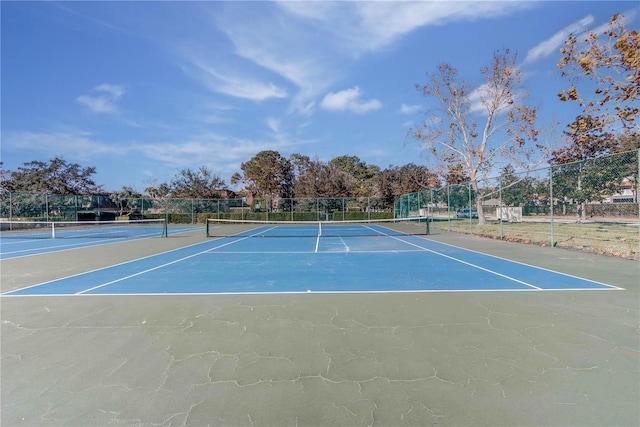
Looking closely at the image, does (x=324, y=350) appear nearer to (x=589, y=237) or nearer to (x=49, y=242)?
(x=589, y=237)

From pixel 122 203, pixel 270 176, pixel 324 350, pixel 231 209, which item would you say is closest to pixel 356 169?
pixel 270 176

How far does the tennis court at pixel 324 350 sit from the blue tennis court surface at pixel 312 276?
3.3 inches

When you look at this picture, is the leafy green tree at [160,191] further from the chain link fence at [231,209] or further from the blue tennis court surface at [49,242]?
the blue tennis court surface at [49,242]

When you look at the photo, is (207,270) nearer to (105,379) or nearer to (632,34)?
(105,379)

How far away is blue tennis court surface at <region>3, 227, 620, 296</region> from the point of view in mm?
6121

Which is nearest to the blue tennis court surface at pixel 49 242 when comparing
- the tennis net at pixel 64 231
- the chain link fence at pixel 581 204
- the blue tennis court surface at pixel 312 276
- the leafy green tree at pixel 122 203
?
the tennis net at pixel 64 231

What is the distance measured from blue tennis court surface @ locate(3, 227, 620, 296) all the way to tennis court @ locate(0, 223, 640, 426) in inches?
3.3

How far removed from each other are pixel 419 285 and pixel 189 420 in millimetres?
4841

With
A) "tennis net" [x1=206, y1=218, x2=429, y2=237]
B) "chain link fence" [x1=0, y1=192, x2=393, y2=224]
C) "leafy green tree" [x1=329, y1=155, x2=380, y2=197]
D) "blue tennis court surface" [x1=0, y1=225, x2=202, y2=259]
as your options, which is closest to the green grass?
"tennis net" [x1=206, y1=218, x2=429, y2=237]

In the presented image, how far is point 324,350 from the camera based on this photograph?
3443 millimetres

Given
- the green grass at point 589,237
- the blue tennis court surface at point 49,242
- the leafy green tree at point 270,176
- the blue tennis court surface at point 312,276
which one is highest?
the leafy green tree at point 270,176

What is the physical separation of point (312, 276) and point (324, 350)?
12.8 feet

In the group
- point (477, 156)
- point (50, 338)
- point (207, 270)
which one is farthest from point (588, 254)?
point (477, 156)

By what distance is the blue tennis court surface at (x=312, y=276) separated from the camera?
6.12 meters
